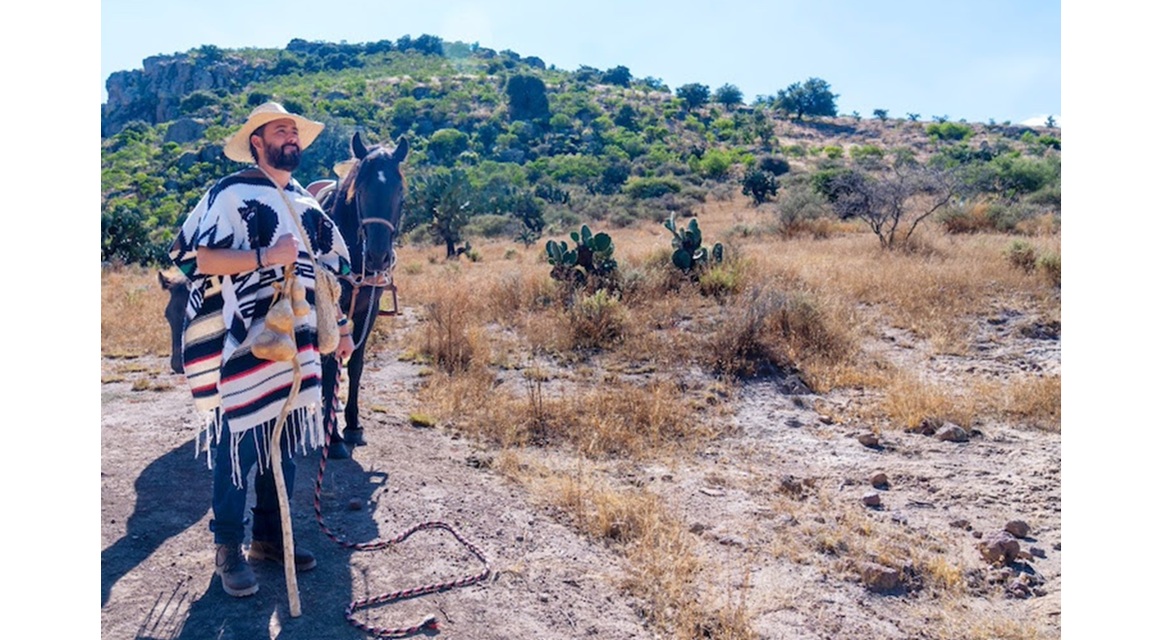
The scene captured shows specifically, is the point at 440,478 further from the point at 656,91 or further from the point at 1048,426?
the point at 656,91

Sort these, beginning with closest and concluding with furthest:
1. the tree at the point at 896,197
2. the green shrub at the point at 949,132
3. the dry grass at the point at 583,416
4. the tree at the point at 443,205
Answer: the dry grass at the point at 583,416 < the tree at the point at 896,197 < the tree at the point at 443,205 < the green shrub at the point at 949,132

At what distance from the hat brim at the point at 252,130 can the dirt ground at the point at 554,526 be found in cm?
129

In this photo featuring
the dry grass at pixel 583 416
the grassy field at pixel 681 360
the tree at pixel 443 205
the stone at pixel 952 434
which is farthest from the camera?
the tree at pixel 443 205

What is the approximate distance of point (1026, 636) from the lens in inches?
121

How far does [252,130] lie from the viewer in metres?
3.07

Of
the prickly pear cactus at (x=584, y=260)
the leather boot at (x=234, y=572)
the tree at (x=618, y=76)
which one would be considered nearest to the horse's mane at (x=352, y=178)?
the leather boot at (x=234, y=572)

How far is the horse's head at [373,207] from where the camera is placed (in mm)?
4270

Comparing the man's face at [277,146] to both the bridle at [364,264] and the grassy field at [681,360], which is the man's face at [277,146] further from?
the grassy field at [681,360]

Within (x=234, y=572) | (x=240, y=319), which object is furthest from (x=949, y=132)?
(x=234, y=572)

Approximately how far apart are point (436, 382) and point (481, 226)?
1694 cm

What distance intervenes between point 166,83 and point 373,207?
217ft

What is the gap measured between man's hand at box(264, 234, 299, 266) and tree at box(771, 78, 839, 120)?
5617cm

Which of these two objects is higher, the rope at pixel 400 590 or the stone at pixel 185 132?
the stone at pixel 185 132

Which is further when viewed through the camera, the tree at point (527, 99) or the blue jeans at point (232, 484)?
the tree at point (527, 99)
